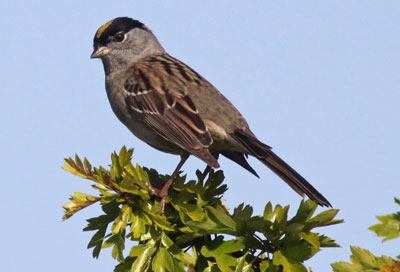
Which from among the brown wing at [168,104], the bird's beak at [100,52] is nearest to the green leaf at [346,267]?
the brown wing at [168,104]

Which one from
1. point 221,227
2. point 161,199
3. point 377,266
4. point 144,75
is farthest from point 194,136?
point 377,266

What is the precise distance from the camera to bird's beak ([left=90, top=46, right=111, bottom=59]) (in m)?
7.14

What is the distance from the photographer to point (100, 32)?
23.7ft

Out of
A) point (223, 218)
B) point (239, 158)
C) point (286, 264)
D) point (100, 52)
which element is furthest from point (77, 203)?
point (100, 52)

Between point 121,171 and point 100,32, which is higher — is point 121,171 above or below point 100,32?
below

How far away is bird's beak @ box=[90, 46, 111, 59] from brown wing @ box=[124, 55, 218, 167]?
1.54 feet

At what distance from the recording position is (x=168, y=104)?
6.20 metres

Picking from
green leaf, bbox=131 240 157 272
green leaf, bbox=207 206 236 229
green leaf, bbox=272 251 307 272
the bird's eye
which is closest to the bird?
the bird's eye

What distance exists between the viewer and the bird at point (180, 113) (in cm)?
569

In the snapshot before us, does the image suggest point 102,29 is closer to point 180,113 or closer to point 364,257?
point 180,113

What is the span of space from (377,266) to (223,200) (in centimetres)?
182

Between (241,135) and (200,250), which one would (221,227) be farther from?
(241,135)

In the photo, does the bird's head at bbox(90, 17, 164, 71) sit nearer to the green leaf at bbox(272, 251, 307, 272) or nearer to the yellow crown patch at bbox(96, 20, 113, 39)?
the yellow crown patch at bbox(96, 20, 113, 39)

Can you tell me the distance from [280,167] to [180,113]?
1.12 m
